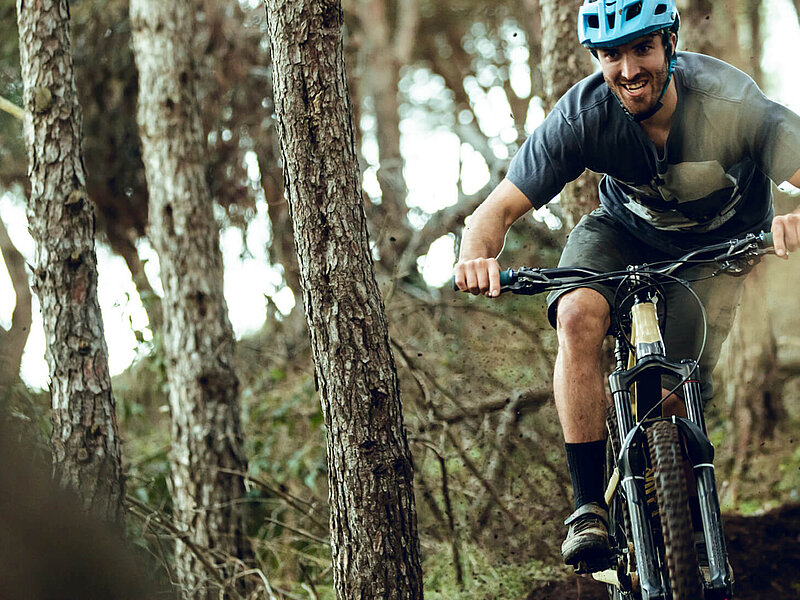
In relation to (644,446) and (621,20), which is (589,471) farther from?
(621,20)

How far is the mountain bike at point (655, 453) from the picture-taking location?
3.03m

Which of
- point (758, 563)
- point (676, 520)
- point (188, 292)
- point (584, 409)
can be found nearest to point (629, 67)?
point (584, 409)

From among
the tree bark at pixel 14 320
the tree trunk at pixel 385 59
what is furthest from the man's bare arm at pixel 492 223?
the tree trunk at pixel 385 59

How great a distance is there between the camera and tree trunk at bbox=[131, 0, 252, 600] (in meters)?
6.85

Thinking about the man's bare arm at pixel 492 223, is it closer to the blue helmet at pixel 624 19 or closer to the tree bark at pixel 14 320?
the blue helmet at pixel 624 19

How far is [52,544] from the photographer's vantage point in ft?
12.9

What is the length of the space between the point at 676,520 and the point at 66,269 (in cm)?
337

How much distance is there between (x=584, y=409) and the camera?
373 centimetres

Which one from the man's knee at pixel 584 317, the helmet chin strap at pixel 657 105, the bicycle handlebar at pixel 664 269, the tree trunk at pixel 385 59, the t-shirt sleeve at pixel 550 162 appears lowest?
the man's knee at pixel 584 317

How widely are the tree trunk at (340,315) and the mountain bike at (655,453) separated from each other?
0.83m

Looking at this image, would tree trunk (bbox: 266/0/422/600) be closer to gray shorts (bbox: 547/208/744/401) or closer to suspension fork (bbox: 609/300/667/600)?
gray shorts (bbox: 547/208/744/401)

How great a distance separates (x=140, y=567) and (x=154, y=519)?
36.8 inches

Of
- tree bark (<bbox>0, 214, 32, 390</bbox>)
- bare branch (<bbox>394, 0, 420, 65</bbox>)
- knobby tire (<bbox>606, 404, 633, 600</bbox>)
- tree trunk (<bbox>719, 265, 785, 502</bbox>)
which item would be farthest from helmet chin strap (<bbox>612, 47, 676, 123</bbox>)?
bare branch (<bbox>394, 0, 420, 65</bbox>)

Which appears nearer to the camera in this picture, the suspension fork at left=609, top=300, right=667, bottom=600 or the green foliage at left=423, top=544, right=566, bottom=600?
the suspension fork at left=609, top=300, right=667, bottom=600
